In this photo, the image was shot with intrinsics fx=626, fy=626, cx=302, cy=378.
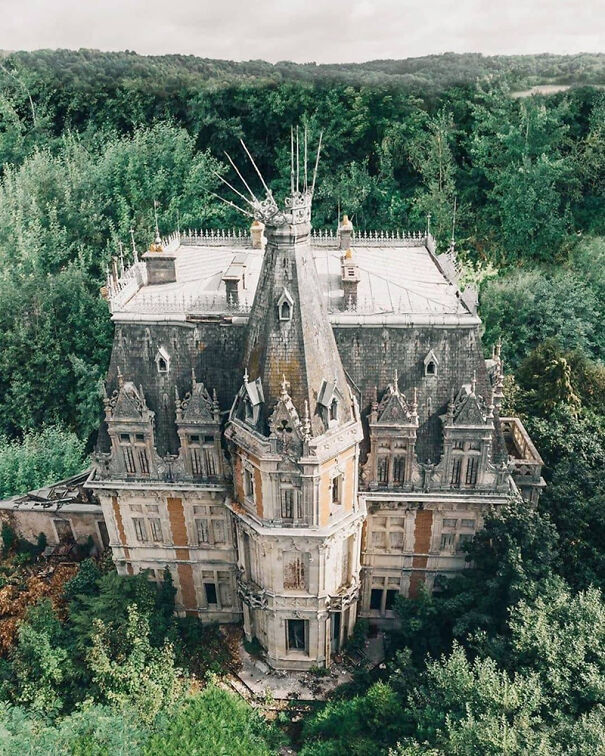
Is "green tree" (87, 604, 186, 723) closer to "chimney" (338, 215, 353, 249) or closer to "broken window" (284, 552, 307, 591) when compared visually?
"broken window" (284, 552, 307, 591)

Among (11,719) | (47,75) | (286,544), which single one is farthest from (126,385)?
(47,75)

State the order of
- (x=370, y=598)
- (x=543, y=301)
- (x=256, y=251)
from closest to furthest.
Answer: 1. (x=370, y=598)
2. (x=256, y=251)
3. (x=543, y=301)

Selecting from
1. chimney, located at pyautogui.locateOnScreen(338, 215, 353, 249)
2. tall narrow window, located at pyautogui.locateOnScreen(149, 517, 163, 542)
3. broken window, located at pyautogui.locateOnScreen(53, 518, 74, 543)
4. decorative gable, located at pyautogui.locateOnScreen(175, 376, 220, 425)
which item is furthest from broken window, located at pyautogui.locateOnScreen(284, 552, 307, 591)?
chimney, located at pyautogui.locateOnScreen(338, 215, 353, 249)

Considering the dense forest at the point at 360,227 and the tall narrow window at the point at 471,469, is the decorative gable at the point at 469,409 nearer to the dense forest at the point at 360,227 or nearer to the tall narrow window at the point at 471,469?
the tall narrow window at the point at 471,469

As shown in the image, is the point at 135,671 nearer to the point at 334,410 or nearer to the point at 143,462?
the point at 143,462

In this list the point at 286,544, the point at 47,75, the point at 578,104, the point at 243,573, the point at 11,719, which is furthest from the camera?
the point at 47,75

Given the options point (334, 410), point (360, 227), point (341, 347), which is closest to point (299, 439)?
point (334, 410)

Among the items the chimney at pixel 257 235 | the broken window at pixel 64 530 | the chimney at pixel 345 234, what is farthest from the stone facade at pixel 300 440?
the broken window at pixel 64 530

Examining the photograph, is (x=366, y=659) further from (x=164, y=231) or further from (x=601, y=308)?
(x=164, y=231)
